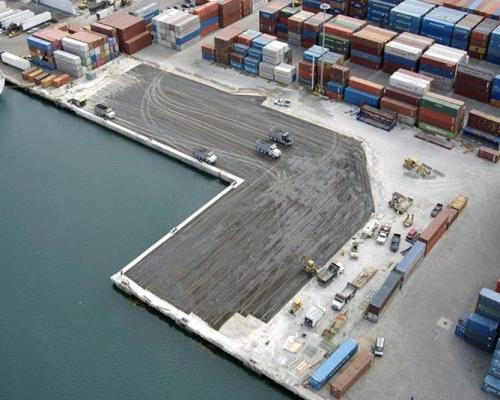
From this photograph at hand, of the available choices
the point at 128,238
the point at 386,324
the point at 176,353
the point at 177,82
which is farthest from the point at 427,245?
the point at 177,82

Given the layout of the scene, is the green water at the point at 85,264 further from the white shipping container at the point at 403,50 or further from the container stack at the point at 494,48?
the container stack at the point at 494,48

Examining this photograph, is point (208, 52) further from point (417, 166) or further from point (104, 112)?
point (417, 166)

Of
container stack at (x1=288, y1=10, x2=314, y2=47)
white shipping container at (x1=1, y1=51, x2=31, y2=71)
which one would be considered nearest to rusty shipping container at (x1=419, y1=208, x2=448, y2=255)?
container stack at (x1=288, y1=10, x2=314, y2=47)

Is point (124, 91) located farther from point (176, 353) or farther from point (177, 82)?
point (176, 353)

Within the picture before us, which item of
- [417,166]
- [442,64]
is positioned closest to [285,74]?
[442,64]

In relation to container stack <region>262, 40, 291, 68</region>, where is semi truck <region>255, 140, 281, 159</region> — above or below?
below

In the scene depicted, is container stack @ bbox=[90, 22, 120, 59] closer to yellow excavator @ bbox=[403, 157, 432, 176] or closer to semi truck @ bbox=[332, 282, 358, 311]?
yellow excavator @ bbox=[403, 157, 432, 176]
